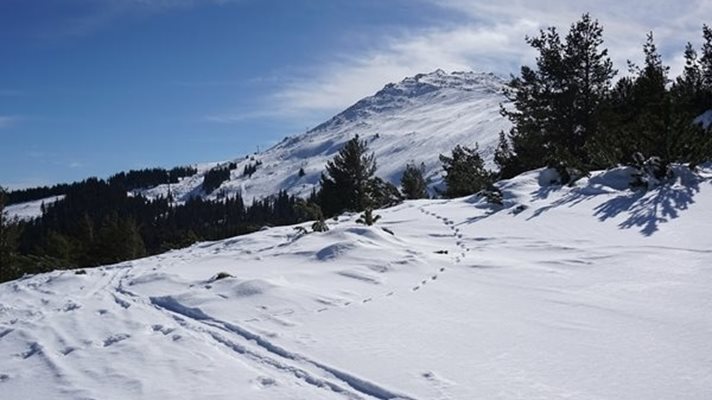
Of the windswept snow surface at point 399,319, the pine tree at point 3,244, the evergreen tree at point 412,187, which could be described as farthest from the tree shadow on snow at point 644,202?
the pine tree at point 3,244

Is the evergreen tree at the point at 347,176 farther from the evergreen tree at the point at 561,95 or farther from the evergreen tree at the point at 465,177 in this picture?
the evergreen tree at the point at 561,95

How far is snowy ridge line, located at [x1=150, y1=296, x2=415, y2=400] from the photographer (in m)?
3.58

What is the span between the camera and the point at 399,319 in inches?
201

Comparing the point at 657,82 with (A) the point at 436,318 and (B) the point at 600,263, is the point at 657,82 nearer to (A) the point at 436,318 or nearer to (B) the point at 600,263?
(B) the point at 600,263

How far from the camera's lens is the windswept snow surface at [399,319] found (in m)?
3.72

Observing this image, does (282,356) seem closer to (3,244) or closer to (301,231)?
(301,231)

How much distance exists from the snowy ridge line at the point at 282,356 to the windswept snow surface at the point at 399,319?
0.06ft

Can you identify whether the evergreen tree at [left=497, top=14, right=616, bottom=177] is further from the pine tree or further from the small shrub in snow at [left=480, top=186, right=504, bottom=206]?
the pine tree

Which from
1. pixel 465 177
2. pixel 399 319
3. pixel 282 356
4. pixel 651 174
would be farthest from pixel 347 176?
pixel 282 356

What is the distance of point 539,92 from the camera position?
21125 millimetres

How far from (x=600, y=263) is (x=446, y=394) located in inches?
167

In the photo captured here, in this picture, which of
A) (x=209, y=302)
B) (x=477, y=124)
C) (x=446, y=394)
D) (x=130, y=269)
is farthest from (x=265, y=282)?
(x=477, y=124)

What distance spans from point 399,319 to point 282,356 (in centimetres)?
129

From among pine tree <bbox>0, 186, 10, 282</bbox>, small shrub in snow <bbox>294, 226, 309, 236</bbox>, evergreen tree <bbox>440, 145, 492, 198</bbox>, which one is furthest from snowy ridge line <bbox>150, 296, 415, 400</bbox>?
pine tree <bbox>0, 186, 10, 282</bbox>
